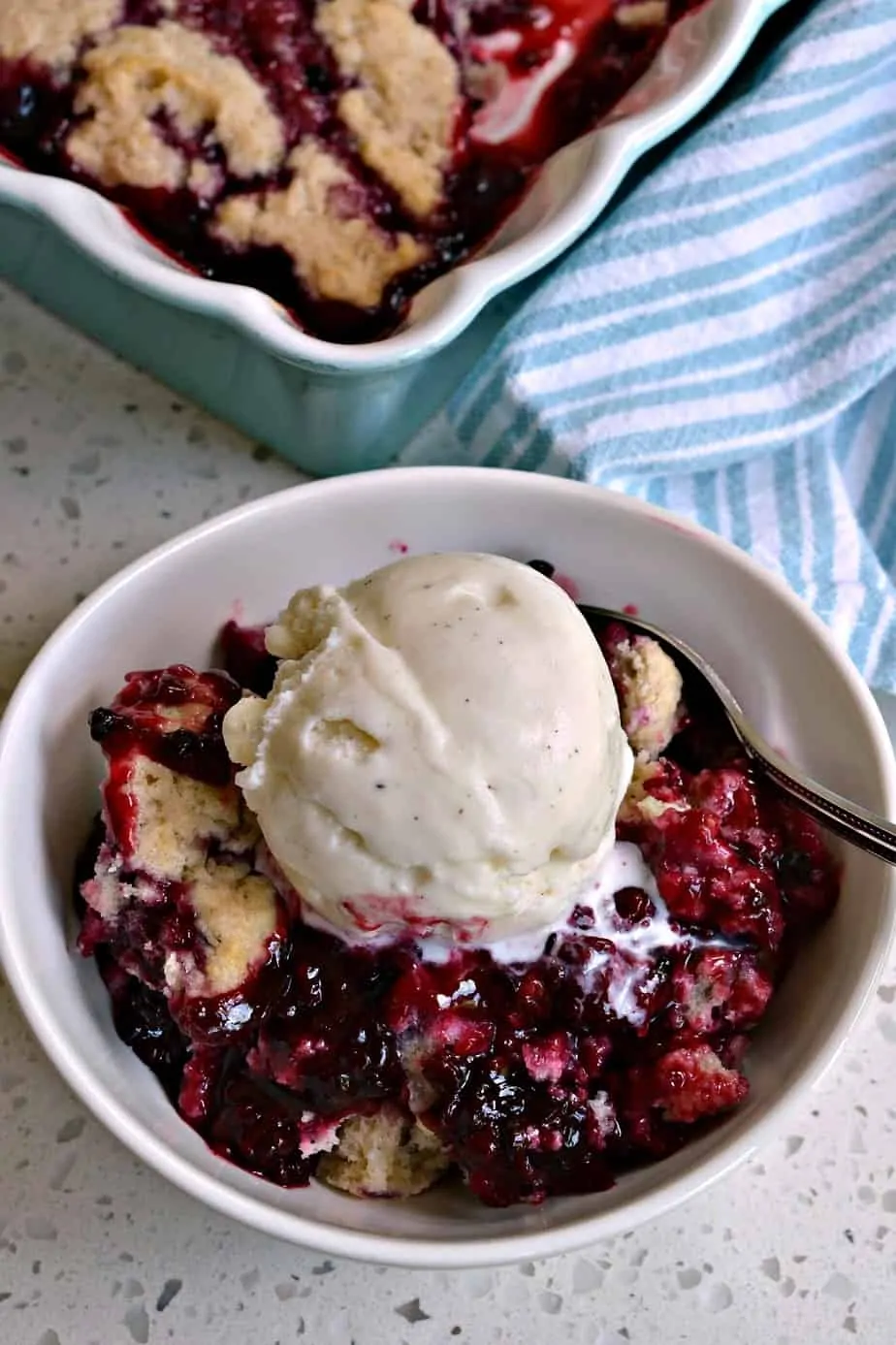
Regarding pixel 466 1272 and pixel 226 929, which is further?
pixel 466 1272

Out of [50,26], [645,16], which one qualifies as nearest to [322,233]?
[50,26]

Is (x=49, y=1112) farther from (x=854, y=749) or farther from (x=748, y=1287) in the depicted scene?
(x=854, y=749)

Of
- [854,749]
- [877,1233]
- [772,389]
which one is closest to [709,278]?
[772,389]

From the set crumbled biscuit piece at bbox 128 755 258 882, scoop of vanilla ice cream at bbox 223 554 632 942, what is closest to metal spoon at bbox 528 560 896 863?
scoop of vanilla ice cream at bbox 223 554 632 942

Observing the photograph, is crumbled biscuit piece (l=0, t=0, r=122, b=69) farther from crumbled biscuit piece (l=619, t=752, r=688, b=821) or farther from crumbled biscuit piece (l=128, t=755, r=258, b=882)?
crumbled biscuit piece (l=619, t=752, r=688, b=821)

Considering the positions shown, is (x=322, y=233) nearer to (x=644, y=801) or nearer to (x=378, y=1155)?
(x=644, y=801)

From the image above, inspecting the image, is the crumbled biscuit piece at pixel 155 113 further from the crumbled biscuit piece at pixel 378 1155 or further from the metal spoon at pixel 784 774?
the crumbled biscuit piece at pixel 378 1155

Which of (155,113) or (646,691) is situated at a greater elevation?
(155,113)
